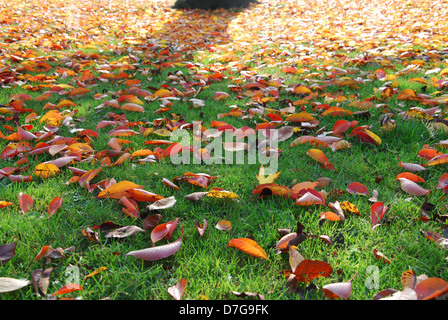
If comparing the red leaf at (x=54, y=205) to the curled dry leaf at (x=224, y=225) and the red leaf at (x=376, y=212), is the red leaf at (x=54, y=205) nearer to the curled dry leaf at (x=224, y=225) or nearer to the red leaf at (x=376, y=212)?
the curled dry leaf at (x=224, y=225)

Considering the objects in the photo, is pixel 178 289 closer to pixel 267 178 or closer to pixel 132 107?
pixel 267 178

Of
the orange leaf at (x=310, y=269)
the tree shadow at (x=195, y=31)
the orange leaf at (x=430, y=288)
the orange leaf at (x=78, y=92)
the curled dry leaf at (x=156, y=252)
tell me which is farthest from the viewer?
the tree shadow at (x=195, y=31)

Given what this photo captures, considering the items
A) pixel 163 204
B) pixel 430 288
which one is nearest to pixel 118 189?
pixel 163 204

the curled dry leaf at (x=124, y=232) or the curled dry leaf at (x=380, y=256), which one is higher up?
the curled dry leaf at (x=124, y=232)

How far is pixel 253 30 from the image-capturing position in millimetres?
7105

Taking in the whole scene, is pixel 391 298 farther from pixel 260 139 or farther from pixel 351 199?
pixel 260 139

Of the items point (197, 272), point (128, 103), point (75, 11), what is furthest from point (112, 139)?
point (75, 11)

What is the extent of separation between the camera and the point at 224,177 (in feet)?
6.86

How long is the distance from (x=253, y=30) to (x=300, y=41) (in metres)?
1.62

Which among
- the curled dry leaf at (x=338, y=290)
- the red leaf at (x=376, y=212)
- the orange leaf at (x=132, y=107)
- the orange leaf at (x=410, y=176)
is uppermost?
the orange leaf at (x=132, y=107)

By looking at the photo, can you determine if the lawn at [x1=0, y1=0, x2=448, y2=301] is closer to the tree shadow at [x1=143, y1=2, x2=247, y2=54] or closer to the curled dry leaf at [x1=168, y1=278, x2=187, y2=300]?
the curled dry leaf at [x1=168, y1=278, x2=187, y2=300]

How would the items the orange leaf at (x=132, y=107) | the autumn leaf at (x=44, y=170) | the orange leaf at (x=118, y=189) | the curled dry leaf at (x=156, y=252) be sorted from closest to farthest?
the curled dry leaf at (x=156, y=252) < the orange leaf at (x=118, y=189) < the autumn leaf at (x=44, y=170) < the orange leaf at (x=132, y=107)

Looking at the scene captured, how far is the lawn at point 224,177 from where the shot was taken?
1.38 m

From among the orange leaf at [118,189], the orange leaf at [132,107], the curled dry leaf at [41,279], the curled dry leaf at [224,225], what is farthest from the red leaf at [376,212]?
the orange leaf at [132,107]
